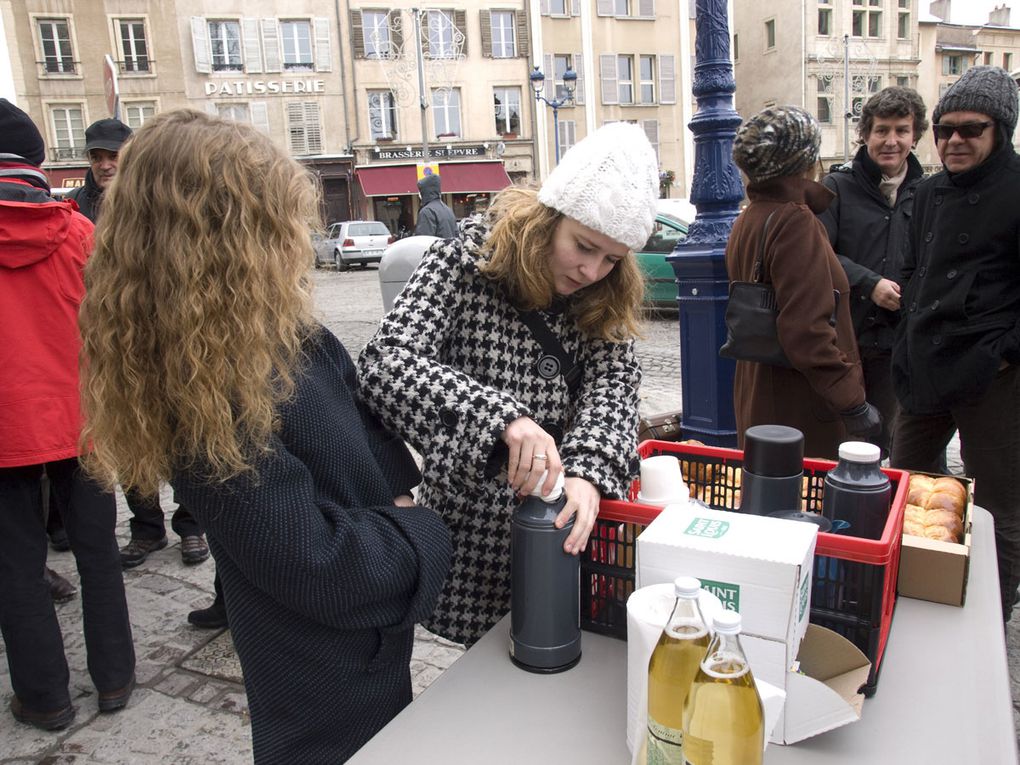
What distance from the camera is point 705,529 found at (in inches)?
46.9

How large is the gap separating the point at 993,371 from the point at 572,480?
1.86 m

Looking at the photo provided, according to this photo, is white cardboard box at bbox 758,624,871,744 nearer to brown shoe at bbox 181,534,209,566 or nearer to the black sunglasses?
the black sunglasses

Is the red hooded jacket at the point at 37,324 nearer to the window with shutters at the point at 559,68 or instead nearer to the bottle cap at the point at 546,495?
the bottle cap at the point at 546,495

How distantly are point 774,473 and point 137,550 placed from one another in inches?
134

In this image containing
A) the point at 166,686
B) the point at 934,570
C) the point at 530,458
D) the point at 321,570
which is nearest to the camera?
the point at 321,570

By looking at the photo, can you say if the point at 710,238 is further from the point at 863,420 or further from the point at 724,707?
the point at 724,707

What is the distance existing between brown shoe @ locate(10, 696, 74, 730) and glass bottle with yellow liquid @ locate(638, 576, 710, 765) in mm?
2356

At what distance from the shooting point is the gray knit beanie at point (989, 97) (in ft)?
8.19

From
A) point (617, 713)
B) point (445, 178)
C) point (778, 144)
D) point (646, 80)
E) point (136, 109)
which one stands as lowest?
point (617, 713)

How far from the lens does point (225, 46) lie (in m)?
29.2

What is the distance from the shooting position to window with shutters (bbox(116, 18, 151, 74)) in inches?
1122

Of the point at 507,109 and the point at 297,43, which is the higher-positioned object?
the point at 297,43

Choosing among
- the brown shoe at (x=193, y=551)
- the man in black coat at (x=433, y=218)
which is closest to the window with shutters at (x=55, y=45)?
the man in black coat at (x=433, y=218)

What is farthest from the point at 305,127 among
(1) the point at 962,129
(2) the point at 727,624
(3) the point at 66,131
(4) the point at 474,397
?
(2) the point at 727,624
